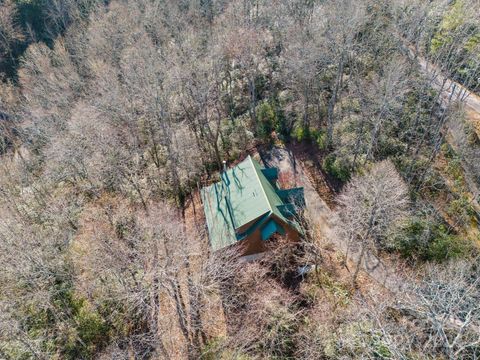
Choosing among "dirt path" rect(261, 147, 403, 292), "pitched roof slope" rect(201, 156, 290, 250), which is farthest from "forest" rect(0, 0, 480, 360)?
"pitched roof slope" rect(201, 156, 290, 250)

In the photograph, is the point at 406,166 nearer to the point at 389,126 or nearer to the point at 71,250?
the point at 389,126

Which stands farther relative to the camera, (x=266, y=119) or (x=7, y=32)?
(x=7, y=32)

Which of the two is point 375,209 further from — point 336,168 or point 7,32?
point 7,32

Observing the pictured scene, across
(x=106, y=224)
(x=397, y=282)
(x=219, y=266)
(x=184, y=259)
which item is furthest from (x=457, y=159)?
(x=106, y=224)

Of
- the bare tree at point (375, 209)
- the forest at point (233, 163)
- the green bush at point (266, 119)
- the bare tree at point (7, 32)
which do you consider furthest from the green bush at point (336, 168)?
the bare tree at point (7, 32)

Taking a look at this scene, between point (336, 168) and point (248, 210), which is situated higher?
point (248, 210)

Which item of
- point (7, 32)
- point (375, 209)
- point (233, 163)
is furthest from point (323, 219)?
point (7, 32)

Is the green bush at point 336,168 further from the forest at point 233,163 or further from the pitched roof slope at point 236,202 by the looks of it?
the pitched roof slope at point 236,202
